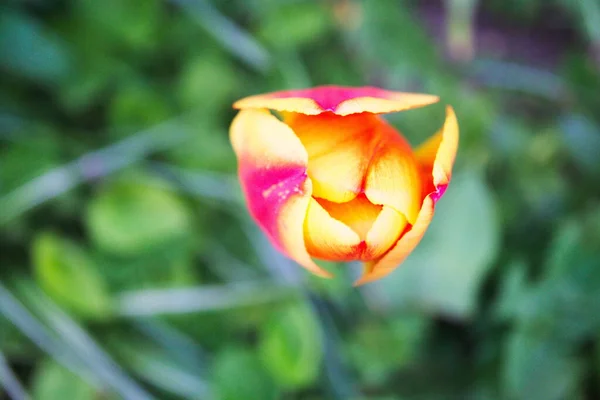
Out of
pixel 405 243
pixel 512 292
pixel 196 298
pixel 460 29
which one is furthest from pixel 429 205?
pixel 460 29

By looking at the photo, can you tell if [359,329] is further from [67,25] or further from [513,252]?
[67,25]

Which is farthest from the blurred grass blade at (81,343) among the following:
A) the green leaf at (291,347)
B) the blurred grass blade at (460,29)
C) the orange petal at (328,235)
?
the blurred grass blade at (460,29)

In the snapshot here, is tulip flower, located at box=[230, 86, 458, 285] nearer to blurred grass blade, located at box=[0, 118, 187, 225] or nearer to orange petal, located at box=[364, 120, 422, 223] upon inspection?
orange petal, located at box=[364, 120, 422, 223]

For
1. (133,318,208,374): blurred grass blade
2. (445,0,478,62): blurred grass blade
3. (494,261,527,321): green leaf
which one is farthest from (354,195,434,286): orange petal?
(445,0,478,62): blurred grass blade

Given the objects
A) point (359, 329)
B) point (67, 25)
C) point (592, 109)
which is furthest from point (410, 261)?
point (67, 25)

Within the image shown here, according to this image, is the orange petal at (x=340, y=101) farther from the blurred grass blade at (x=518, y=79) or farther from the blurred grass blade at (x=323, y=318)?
the blurred grass blade at (x=518, y=79)

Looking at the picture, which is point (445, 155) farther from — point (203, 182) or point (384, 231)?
point (203, 182)

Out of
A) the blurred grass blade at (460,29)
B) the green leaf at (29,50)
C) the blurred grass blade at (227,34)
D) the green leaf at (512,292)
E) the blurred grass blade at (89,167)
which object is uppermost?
the blurred grass blade at (460,29)

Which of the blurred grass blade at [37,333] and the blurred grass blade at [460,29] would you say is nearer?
the blurred grass blade at [37,333]
